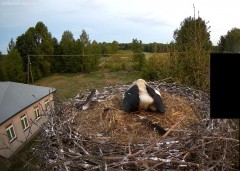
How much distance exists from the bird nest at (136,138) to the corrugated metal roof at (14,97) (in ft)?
16.9

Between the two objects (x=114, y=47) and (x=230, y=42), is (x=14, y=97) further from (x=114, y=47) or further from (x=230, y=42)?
(x=114, y=47)

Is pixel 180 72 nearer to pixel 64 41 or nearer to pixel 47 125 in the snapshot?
pixel 47 125

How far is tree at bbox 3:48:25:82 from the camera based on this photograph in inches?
541

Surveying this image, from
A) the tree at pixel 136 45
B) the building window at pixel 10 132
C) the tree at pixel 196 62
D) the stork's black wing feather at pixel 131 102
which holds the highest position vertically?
the tree at pixel 136 45

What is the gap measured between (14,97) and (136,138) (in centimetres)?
772

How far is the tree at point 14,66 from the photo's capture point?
45.1 ft

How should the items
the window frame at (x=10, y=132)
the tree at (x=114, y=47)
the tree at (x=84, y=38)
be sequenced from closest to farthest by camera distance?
the window frame at (x=10, y=132), the tree at (x=84, y=38), the tree at (x=114, y=47)

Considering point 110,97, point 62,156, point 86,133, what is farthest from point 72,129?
point 110,97

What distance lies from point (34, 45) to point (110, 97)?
531 inches

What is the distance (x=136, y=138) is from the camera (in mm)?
2520

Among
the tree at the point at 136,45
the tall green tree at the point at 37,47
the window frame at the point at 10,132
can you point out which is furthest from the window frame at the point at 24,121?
the tree at the point at 136,45

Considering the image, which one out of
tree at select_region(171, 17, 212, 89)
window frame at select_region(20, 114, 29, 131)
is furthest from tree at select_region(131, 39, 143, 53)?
tree at select_region(171, 17, 212, 89)

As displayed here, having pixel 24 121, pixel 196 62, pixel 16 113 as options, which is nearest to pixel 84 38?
pixel 24 121

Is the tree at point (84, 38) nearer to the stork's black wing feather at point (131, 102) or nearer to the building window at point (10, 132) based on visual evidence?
the building window at point (10, 132)
